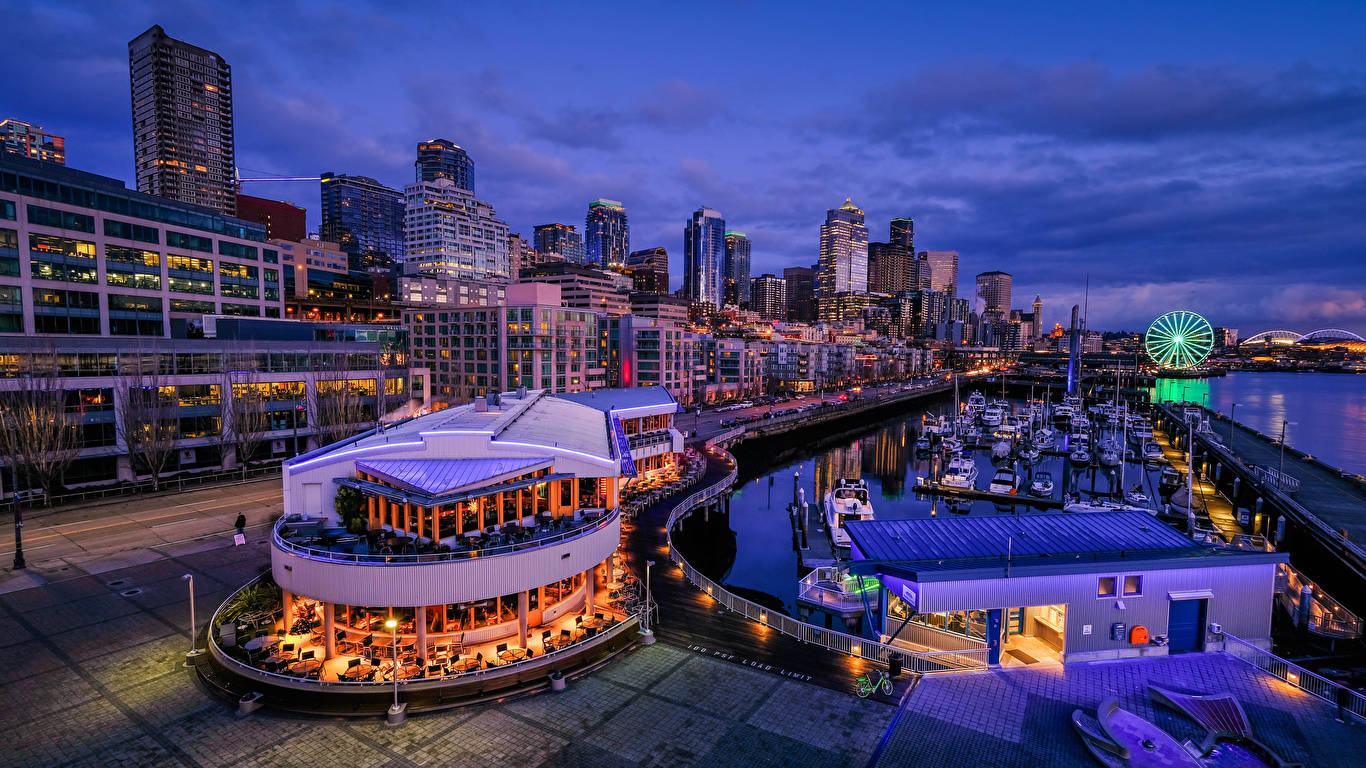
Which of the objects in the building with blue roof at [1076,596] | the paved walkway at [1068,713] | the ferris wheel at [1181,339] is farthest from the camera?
the ferris wheel at [1181,339]

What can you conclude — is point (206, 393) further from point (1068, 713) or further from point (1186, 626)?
point (1186, 626)

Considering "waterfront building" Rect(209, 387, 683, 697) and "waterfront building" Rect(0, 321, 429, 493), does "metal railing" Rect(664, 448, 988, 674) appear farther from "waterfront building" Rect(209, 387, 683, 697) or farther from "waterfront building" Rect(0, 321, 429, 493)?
"waterfront building" Rect(0, 321, 429, 493)

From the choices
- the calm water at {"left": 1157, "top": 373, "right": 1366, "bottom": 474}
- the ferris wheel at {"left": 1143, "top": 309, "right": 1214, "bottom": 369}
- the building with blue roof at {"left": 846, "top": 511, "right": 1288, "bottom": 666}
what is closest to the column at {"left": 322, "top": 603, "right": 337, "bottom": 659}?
the building with blue roof at {"left": 846, "top": 511, "right": 1288, "bottom": 666}

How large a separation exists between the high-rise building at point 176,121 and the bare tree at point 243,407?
173 m

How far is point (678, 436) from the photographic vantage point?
2121 inches

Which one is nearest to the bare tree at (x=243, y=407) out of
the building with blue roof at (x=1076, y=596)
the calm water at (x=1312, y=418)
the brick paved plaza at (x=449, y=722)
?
the brick paved plaza at (x=449, y=722)

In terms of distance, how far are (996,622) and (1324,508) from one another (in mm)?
43376

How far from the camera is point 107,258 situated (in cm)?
6094

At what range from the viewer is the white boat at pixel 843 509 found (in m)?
44.6

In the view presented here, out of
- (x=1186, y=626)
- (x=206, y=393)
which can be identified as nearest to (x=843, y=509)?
(x=1186, y=626)

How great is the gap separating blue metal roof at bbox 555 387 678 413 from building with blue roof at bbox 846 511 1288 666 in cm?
3430

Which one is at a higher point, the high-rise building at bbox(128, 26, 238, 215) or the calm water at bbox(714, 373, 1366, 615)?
the high-rise building at bbox(128, 26, 238, 215)

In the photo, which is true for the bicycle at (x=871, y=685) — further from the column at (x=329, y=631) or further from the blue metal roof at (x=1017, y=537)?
the column at (x=329, y=631)

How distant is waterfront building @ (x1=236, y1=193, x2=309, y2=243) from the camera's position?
597 ft
